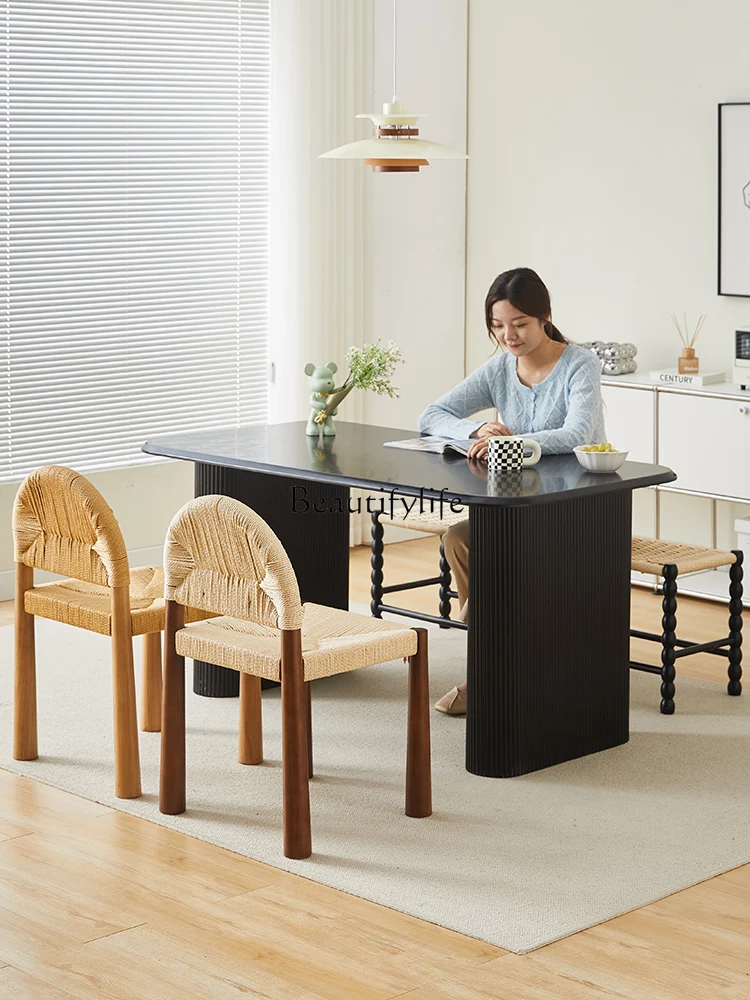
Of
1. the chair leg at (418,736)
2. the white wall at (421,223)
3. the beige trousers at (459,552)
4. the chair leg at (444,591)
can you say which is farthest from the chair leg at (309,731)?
the white wall at (421,223)

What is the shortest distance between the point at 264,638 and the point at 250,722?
0.47 m

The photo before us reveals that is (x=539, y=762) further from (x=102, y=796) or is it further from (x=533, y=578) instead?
(x=102, y=796)

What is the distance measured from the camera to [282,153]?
614 cm

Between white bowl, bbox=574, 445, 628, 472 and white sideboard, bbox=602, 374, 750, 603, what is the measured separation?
1.57 meters

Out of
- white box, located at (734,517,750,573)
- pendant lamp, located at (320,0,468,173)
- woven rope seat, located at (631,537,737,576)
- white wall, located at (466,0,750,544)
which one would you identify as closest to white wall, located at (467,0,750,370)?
white wall, located at (466,0,750,544)

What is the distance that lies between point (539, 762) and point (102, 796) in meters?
1.09

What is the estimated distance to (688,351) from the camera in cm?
566

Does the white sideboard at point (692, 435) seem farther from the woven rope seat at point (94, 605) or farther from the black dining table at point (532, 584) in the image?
the woven rope seat at point (94, 605)

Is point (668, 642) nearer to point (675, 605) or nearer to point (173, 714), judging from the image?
point (675, 605)

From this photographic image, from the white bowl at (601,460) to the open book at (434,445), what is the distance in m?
0.38

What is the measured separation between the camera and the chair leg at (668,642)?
4.27 metres

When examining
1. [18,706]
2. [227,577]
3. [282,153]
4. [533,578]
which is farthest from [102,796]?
[282,153]

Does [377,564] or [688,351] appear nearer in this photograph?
[377,564]

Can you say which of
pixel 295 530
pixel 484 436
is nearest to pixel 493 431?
pixel 484 436
